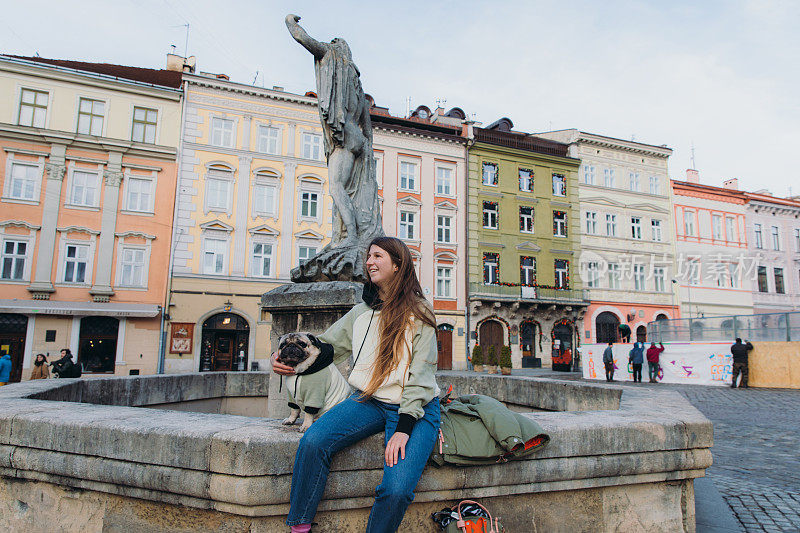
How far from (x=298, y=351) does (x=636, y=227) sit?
1449 inches

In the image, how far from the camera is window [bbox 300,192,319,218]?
90.2ft

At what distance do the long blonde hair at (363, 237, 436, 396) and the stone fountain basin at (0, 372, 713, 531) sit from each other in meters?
0.35

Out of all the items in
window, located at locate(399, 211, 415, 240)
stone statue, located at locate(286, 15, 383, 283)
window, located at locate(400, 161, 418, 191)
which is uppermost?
window, located at locate(400, 161, 418, 191)

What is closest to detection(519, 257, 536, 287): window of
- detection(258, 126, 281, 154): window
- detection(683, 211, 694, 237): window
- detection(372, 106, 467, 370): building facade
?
detection(372, 106, 467, 370): building facade

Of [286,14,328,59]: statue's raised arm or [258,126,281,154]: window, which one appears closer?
[286,14,328,59]: statue's raised arm

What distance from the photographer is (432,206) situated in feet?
101

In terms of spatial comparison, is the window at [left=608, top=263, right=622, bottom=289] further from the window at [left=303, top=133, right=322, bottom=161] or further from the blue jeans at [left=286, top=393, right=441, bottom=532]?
the blue jeans at [left=286, top=393, right=441, bottom=532]

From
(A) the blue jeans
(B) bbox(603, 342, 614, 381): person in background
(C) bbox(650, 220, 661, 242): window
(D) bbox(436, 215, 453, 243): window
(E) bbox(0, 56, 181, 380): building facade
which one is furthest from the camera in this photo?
(C) bbox(650, 220, 661, 242): window

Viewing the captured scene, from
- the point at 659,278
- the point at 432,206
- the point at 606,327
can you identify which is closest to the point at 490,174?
the point at 432,206

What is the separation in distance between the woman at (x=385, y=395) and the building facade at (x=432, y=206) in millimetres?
26522

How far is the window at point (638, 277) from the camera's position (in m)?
34.2

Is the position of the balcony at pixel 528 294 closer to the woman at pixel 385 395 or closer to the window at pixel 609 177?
the window at pixel 609 177

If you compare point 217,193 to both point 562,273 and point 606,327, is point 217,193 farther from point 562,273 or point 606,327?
point 606,327

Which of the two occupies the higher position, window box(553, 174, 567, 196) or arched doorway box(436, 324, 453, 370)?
window box(553, 174, 567, 196)
